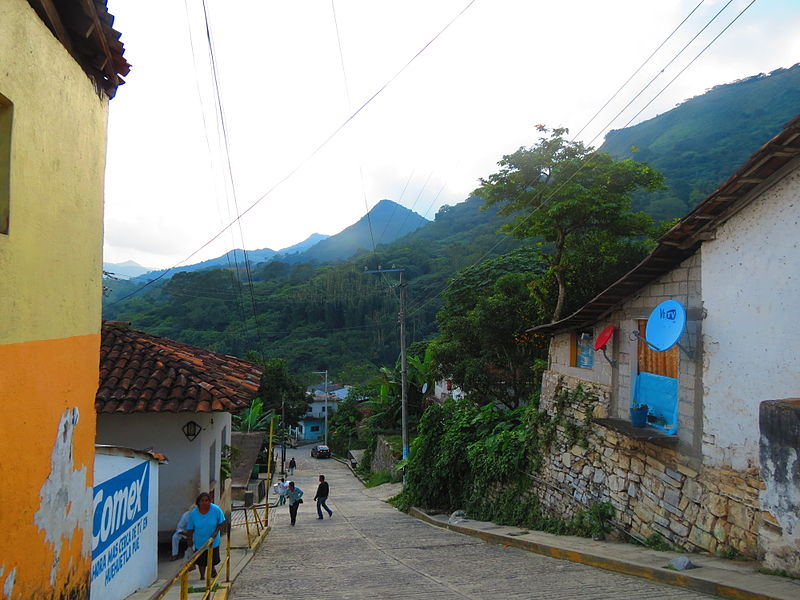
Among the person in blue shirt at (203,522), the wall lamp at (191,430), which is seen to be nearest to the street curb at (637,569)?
the person in blue shirt at (203,522)

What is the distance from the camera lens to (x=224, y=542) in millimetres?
10992

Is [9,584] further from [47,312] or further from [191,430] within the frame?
[191,430]

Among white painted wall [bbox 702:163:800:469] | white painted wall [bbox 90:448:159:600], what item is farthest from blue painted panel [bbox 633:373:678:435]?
white painted wall [bbox 90:448:159:600]

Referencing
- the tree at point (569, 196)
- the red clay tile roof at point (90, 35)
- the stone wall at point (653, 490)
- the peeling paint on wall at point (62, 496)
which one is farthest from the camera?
the tree at point (569, 196)

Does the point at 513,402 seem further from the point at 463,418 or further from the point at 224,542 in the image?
the point at 224,542

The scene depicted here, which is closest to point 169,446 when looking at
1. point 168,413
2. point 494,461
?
point 168,413

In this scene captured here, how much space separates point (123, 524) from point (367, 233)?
135318 millimetres

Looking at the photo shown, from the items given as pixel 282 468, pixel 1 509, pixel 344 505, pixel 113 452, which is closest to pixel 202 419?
pixel 113 452

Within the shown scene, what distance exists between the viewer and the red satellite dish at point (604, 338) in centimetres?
1033

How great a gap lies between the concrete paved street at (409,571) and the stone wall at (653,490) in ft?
4.39

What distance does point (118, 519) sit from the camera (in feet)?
19.6

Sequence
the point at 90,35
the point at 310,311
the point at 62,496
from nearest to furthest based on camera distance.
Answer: the point at 62,496, the point at 90,35, the point at 310,311

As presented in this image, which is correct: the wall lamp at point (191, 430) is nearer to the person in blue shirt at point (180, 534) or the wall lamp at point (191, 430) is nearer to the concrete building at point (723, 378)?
the person in blue shirt at point (180, 534)

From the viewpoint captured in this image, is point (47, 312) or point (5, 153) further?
point (47, 312)
